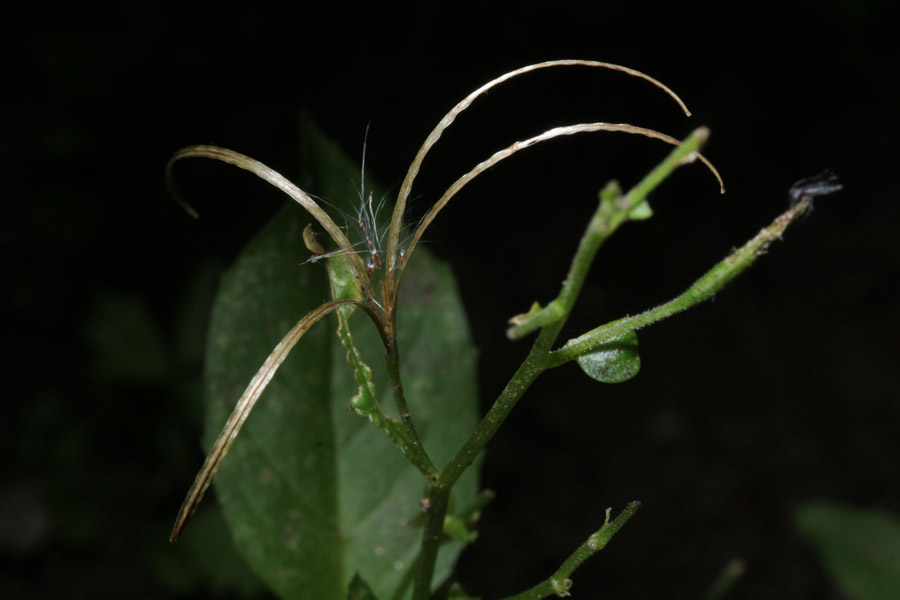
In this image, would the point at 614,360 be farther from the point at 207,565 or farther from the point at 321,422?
the point at 207,565

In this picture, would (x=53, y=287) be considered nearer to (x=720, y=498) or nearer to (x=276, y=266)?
(x=276, y=266)

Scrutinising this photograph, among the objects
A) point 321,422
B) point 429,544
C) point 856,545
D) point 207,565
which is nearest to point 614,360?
point 429,544

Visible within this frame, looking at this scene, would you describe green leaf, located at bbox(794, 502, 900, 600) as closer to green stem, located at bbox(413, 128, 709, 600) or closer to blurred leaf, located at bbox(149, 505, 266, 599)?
blurred leaf, located at bbox(149, 505, 266, 599)

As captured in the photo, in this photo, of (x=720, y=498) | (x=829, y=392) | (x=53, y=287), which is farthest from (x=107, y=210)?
(x=829, y=392)

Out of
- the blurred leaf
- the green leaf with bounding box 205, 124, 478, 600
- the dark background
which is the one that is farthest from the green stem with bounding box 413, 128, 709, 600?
the dark background

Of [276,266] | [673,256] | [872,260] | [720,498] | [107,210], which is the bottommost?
[720,498]

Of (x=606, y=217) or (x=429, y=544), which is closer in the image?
(x=606, y=217)

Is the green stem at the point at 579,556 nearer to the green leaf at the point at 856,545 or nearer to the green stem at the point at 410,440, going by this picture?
the green stem at the point at 410,440
